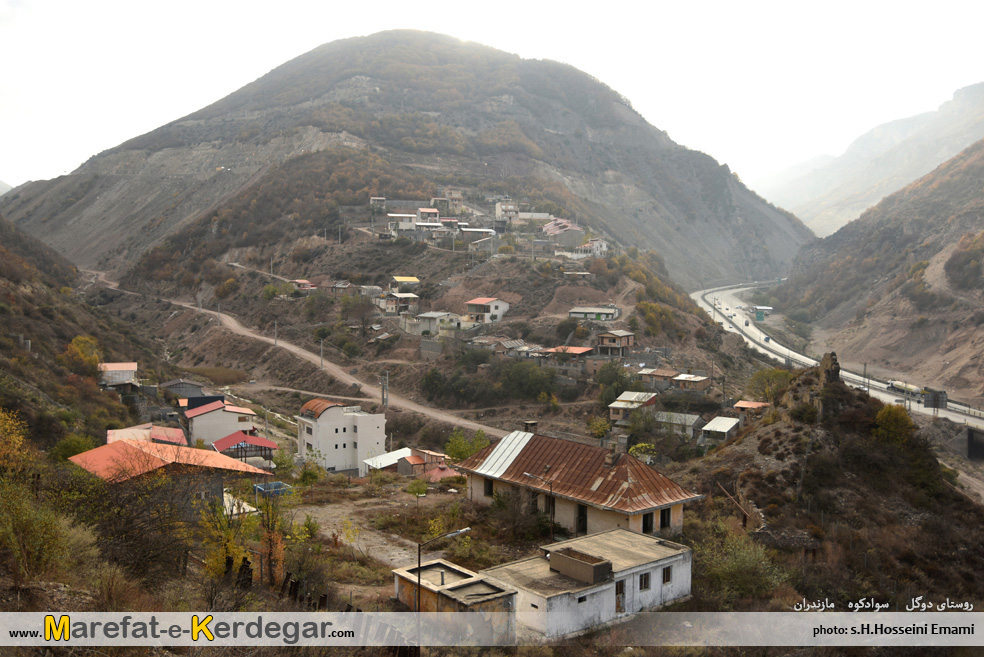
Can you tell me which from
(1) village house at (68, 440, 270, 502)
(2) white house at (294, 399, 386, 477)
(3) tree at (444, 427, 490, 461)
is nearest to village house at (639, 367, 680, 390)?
(3) tree at (444, 427, 490, 461)

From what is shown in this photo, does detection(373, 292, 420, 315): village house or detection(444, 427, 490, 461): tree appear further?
detection(373, 292, 420, 315): village house

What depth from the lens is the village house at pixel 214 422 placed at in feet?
127

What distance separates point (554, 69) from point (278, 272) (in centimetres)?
12091

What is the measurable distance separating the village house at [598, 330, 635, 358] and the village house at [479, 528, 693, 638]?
38897 millimetres

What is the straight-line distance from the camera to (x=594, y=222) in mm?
108000

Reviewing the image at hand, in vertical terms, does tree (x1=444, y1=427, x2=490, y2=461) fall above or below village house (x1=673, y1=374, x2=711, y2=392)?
below

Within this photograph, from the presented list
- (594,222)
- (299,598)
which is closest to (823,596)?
(299,598)

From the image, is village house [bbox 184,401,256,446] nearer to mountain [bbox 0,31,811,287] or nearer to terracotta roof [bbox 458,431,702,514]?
terracotta roof [bbox 458,431,702,514]

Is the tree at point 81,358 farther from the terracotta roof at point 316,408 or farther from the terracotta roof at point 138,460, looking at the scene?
the terracotta roof at point 138,460

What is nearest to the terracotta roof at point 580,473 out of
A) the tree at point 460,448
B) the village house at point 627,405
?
the tree at point 460,448

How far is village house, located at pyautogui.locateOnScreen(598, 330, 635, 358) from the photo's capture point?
185 ft

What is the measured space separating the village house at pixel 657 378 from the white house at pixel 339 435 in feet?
62.8

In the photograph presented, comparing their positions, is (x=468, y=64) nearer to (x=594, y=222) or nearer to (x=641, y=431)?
(x=594, y=222)

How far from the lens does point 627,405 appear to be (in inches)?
1855
